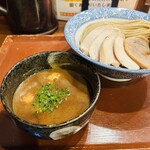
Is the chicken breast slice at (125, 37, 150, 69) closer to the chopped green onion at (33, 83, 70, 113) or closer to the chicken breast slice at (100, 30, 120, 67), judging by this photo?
the chicken breast slice at (100, 30, 120, 67)

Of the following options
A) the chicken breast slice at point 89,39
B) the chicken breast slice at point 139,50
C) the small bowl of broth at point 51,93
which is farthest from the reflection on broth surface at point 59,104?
the chicken breast slice at point 139,50

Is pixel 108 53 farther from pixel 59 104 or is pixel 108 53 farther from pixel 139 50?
pixel 59 104

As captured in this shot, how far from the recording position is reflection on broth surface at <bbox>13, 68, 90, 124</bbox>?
0.67 meters

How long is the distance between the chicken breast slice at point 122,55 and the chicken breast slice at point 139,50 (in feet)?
0.05

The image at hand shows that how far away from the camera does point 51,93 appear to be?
29.2 inches

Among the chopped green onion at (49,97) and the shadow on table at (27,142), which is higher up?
the chopped green onion at (49,97)

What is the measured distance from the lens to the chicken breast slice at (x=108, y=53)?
787 millimetres

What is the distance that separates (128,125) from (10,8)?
3.02ft

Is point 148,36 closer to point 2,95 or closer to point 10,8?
point 2,95

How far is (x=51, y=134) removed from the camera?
24.1 inches

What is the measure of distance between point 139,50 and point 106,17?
0.27 meters

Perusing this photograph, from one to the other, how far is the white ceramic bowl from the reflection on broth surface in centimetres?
9

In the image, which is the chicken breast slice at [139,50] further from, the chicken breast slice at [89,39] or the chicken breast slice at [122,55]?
the chicken breast slice at [89,39]

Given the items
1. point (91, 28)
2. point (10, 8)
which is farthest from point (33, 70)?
point (10, 8)
